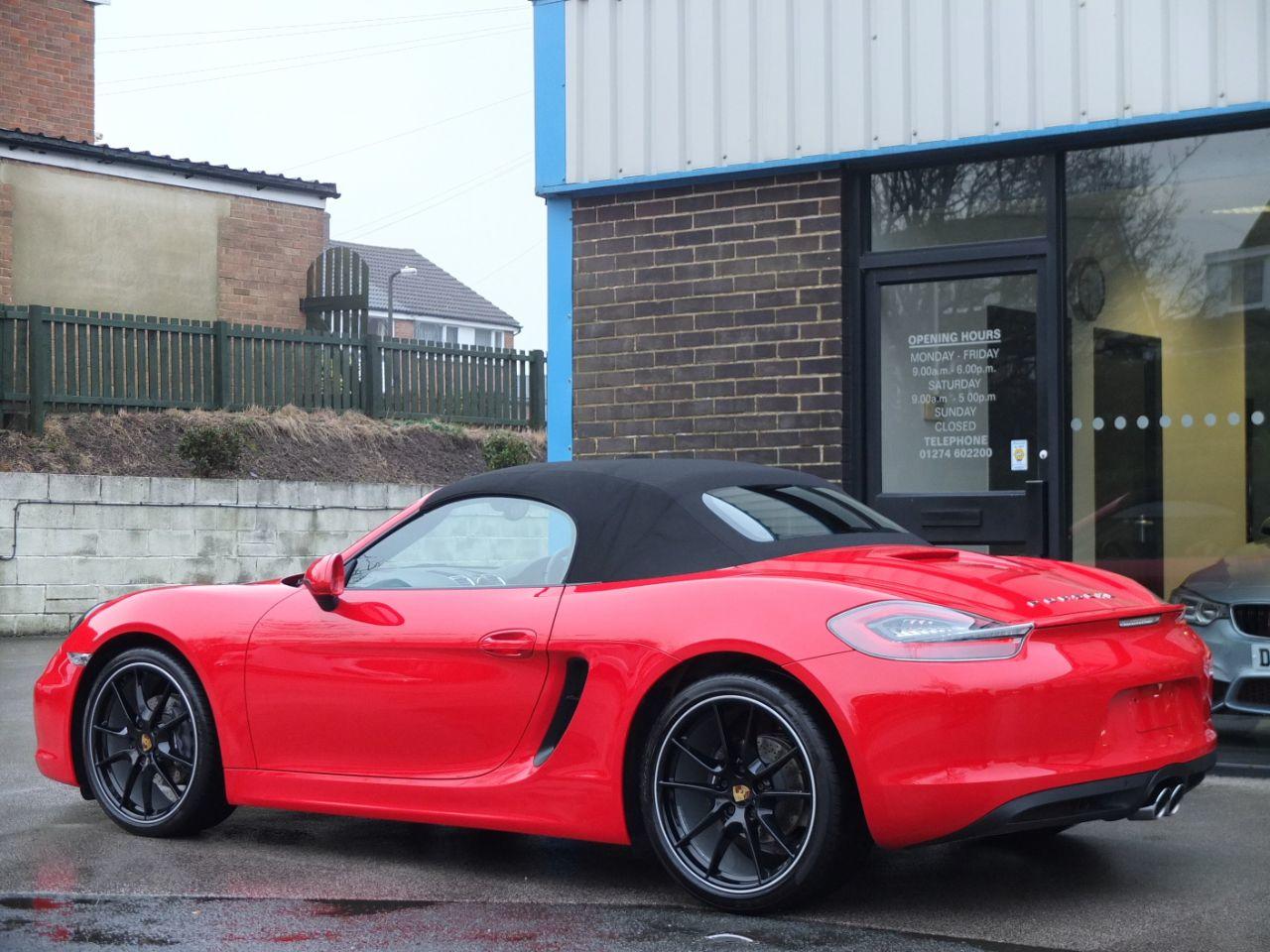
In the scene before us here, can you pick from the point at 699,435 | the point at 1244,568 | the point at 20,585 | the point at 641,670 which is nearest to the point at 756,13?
the point at 699,435

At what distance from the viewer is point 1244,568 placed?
815cm

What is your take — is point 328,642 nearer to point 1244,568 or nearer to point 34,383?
point 1244,568

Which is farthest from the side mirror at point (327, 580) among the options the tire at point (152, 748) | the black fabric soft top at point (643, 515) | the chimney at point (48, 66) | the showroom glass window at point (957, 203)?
the chimney at point (48, 66)

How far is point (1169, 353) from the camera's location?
8906 millimetres

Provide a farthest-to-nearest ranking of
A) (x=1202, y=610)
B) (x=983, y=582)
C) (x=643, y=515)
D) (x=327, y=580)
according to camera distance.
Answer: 1. (x=1202, y=610)
2. (x=327, y=580)
3. (x=643, y=515)
4. (x=983, y=582)

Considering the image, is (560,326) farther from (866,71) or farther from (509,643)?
(509,643)

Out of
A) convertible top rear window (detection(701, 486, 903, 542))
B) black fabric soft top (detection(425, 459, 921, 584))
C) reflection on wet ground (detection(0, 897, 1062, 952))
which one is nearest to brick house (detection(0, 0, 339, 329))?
→ black fabric soft top (detection(425, 459, 921, 584))

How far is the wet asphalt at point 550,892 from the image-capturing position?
14.7 ft

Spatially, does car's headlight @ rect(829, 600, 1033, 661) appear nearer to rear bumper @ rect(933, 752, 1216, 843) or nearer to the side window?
rear bumper @ rect(933, 752, 1216, 843)

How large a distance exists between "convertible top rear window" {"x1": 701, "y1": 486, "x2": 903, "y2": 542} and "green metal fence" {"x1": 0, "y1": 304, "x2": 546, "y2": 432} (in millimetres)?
12414

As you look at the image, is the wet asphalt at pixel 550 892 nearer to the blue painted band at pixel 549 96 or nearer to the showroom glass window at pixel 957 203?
the showroom glass window at pixel 957 203

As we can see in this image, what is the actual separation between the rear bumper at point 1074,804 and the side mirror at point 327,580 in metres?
2.21

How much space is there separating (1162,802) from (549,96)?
6964mm

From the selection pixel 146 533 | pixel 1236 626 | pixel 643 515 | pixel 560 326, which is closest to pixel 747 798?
pixel 643 515
